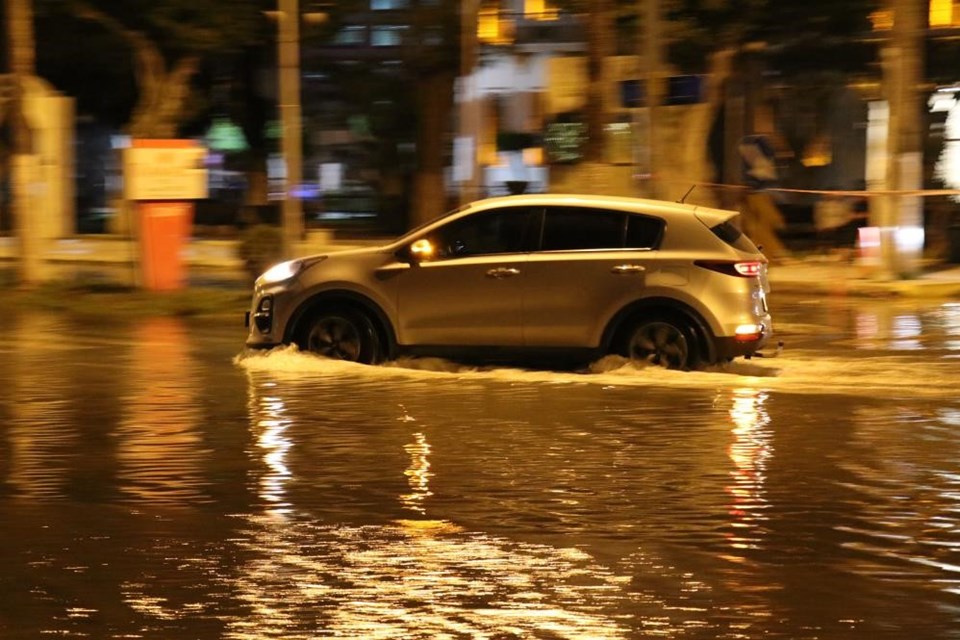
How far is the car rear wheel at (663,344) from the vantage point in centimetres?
1384

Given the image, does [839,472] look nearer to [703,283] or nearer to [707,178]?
[703,283]

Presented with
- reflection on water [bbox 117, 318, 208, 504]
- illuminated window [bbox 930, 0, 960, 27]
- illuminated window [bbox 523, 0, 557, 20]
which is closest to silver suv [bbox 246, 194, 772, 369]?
reflection on water [bbox 117, 318, 208, 504]

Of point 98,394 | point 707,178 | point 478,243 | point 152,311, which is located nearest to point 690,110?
point 707,178

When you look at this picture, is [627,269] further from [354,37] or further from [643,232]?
[354,37]

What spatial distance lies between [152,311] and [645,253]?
9.09 meters

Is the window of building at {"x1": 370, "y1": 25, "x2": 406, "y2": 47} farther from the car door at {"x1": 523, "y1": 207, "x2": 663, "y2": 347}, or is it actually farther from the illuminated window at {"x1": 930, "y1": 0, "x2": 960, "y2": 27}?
the car door at {"x1": 523, "y1": 207, "x2": 663, "y2": 347}

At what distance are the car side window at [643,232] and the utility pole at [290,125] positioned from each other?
31.4 feet

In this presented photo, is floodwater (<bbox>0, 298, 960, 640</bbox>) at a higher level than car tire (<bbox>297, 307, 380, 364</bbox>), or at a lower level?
lower

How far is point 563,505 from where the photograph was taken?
356 inches

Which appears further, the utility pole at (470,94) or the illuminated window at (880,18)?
the illuminated window at (880,18)

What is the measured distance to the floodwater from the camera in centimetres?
697

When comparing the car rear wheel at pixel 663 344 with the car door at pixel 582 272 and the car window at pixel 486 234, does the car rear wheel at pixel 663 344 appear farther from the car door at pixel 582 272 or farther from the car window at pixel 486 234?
the car window at pixel 486 234

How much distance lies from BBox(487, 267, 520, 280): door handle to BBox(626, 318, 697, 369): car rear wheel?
1.08m

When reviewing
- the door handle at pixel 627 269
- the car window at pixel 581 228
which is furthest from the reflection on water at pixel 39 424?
the door handle at pixel 627 269
